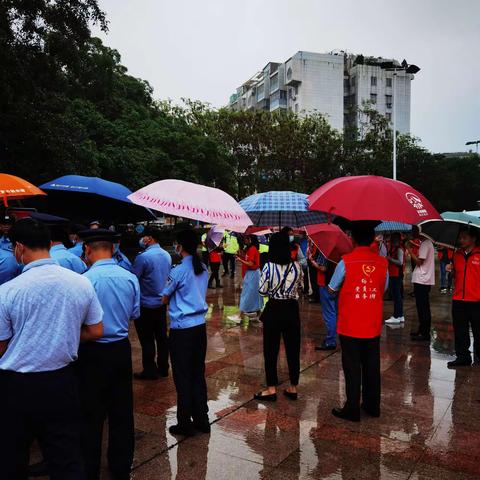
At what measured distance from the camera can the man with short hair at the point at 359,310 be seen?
14.3ft

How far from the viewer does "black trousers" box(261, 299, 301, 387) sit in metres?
4.71

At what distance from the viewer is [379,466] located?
3.65 metres

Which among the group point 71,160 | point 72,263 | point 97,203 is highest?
point 71,160

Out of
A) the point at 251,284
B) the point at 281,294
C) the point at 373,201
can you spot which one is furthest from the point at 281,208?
the point at 251,284

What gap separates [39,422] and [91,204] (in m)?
3.30

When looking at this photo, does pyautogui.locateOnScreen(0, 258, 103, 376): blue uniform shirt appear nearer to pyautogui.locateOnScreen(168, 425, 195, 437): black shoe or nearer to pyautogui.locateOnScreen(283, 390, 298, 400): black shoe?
pyautogui.locateOnScreen(168, 425, 195, 437): black shoe

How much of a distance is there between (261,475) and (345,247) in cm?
321

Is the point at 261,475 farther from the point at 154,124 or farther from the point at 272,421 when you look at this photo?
the point at 154,124

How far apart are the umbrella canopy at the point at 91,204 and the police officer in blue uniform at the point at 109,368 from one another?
1691 millimetres

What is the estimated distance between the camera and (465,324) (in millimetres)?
6008

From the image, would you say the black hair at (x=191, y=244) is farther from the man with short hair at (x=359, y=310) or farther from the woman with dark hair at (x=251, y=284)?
the woman with dark hair at (x=251, y=284)

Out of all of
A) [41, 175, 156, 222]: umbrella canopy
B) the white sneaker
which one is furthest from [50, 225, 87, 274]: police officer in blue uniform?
the white sneaker

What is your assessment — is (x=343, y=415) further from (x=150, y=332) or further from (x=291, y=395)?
(x=150, y=332)

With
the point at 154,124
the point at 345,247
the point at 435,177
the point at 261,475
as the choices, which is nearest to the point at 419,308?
the point at 345,247
